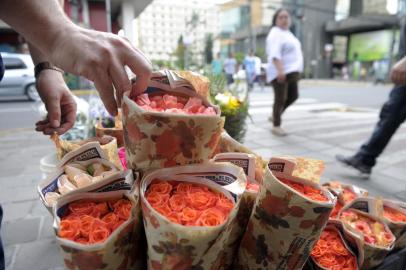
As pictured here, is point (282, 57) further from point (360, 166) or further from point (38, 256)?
point (38, 256)

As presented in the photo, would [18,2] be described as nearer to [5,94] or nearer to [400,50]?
[400,50]

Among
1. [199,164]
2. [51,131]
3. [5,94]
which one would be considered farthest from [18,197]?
[5,94]

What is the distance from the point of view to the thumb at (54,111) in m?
1.17

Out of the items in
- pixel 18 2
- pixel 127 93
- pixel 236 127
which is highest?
pixel 18 2

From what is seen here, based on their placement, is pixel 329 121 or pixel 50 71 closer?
pixel 50 71

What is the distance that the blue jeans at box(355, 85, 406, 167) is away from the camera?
2.39 metres

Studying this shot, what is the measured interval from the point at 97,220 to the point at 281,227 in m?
0.49

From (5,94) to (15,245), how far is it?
9.65 metres

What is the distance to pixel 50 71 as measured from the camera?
4.06 feet

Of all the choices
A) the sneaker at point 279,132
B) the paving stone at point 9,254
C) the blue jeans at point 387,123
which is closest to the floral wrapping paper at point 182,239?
the paving stone at point 9,254

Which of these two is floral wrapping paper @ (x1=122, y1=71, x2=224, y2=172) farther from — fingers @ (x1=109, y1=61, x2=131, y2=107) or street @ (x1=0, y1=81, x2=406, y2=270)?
street @ (x1=0, y1=81, x2=406, y2=270)

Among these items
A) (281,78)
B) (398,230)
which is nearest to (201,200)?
(398,230)

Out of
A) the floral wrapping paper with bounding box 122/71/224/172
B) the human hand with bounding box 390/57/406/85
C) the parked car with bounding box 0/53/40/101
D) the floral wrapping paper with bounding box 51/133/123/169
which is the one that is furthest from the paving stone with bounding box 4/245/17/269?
the parked car with bounding box 0/53/40/101

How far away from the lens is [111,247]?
719 mm
